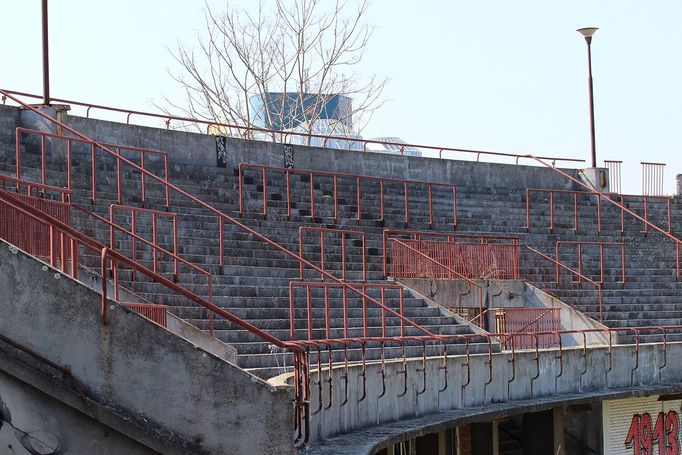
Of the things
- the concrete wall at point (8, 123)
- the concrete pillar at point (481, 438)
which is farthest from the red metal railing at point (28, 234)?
the concrete pillar at point (481, 438)

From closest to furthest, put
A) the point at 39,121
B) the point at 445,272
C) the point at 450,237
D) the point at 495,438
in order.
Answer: the point at 495,438 → the point at 39,121 → the point at 445,272 → the point at 450,237

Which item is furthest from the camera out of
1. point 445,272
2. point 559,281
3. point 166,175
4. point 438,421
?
point 559,281

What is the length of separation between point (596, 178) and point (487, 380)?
56.2ft

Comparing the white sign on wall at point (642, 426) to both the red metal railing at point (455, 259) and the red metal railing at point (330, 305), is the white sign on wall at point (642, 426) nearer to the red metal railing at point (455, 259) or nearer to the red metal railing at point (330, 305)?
the red metal railing at point (455, 259)

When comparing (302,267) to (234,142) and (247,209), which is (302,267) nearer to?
(247,209)

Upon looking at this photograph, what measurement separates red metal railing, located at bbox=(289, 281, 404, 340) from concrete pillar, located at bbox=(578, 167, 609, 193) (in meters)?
14.5

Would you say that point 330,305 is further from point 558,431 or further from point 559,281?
point 559,281

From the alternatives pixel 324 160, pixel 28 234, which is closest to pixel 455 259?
pixel 324 160

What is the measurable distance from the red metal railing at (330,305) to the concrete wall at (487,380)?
1.26 metres

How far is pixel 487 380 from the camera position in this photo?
19.8 meters

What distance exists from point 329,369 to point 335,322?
199 inches

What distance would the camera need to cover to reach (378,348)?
63.0 feet

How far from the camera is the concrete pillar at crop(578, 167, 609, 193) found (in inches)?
1407

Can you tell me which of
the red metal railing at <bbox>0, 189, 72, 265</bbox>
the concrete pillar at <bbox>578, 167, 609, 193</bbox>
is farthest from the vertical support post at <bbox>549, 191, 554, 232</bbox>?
the red metal railing at <bbox>0, 189, 72, 265</bbox>
